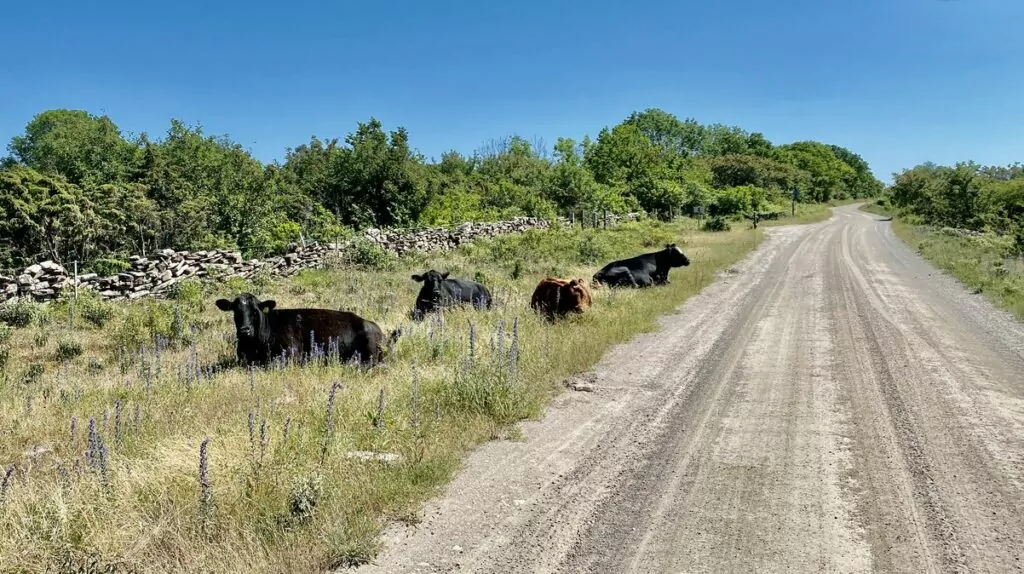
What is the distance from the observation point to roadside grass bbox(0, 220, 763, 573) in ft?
12.0

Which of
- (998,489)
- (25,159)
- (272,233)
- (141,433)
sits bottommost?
(998,489)

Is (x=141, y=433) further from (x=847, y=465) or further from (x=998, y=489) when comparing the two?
(x=998, y=489)

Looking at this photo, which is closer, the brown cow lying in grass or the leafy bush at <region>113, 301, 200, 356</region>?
the leafy bush at <region>113, 301, 200, 356</region>

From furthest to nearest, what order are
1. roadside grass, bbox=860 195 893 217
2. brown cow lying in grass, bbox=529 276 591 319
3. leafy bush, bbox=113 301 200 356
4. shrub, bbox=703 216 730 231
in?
roadside grass, bbox=860 195 893 217 < shrub, bbox=703 216 730 231 < brown cow lying in grass, bbox=529 276 591 319 < leafy bush, bbox=113 301 200 356

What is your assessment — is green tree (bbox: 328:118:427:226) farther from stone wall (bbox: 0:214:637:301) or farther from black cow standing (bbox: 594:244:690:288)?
black cow standing (bbox: 594:244:690:288)

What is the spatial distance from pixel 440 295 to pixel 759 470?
8.31 metres

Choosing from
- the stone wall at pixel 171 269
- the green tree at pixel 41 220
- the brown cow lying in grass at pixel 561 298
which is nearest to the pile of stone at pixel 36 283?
the stone wall at pixel 171 269

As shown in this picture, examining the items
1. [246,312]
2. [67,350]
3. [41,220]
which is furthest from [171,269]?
[246,312]

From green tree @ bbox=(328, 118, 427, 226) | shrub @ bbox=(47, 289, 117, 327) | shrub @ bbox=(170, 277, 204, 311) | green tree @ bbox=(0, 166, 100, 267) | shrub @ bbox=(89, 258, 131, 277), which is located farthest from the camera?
green tree @ bbox=(328, 118, 427, 226)

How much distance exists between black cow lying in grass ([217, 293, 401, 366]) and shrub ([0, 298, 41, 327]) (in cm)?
598

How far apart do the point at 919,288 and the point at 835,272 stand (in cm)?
359

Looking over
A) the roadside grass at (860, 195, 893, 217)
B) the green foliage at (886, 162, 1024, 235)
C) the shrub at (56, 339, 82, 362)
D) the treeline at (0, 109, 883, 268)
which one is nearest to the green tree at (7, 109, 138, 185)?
the treeline at (0, 109, 883, 268)

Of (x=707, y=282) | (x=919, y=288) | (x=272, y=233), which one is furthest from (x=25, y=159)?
(x=919, y=288)

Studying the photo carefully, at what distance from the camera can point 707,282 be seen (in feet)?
56.0
